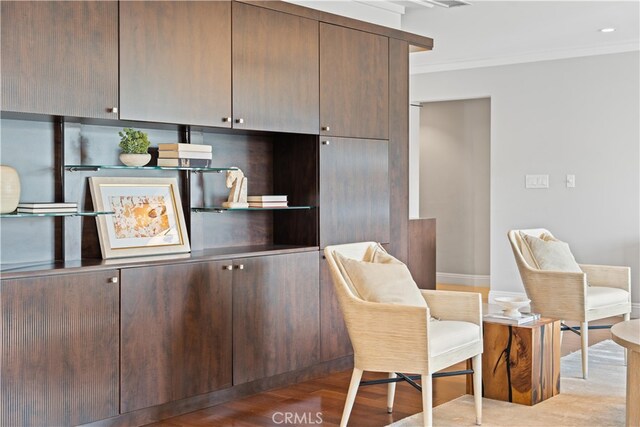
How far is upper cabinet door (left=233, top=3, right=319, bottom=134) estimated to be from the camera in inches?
160

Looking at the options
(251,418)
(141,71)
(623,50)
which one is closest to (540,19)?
(623,50)

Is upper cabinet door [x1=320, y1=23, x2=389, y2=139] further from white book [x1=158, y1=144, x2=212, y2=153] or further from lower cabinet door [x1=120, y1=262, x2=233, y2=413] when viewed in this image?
lower cabinet door [x1=120, y1=262, x2=233, y2=413]

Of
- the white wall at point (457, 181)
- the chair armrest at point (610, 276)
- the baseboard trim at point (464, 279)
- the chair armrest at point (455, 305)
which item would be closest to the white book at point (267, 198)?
the chair armrest at point (455, 305)

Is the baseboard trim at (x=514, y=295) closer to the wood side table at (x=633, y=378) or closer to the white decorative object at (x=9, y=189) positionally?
the wood side table at (x=633, y=378)

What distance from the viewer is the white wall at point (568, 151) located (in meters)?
6.66

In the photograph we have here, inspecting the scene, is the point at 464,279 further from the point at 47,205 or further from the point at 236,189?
the point at 47,205

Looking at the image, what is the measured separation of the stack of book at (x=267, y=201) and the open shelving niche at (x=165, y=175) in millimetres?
37

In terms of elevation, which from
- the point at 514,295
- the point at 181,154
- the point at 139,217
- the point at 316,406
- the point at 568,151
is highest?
the point at 568,151

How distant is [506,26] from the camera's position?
602 centimetres

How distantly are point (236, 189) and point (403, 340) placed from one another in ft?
4.71

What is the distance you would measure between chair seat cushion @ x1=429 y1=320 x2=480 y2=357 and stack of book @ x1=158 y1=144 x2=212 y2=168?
58.3 inches

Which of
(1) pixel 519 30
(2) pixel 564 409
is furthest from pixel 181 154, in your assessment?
(1) pixel 519 30

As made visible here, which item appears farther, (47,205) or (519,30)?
(519,30)

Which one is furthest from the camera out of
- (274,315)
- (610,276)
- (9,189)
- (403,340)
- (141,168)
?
(610,276)
